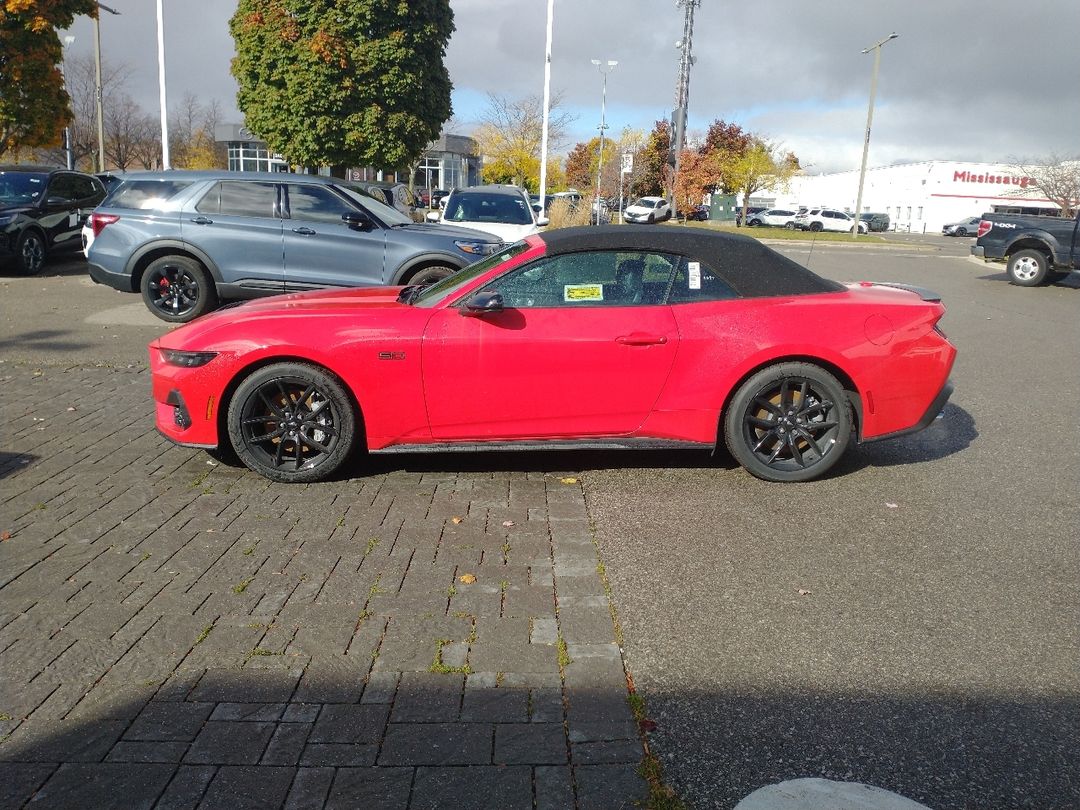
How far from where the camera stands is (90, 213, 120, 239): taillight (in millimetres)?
10469

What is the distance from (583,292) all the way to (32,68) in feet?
71.2

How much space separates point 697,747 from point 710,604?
1.06 m

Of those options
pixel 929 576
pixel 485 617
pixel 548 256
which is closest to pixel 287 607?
pixel 485 617

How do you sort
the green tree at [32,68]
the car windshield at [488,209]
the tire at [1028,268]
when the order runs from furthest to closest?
1. the green tree at [32,68]
2. the tire at [1028,268]
3. the car windshield at [488,209]

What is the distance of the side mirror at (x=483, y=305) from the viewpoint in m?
5.00

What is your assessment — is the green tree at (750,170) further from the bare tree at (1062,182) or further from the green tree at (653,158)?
the bare tree at (1062,182)

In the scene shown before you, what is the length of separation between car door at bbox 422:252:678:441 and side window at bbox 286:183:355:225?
5837 mm

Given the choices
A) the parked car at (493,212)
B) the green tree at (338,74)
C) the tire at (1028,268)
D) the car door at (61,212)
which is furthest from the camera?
the green tree at (338,74)

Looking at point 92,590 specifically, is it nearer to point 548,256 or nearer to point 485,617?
point 485,617

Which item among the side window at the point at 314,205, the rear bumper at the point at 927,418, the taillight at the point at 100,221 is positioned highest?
the side window at the point at 314,205

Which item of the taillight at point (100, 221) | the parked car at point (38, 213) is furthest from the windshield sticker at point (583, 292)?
the parked car at point (38, 213)

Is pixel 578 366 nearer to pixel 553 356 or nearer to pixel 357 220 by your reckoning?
pixel 553 356

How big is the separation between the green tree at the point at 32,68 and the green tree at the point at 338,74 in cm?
395

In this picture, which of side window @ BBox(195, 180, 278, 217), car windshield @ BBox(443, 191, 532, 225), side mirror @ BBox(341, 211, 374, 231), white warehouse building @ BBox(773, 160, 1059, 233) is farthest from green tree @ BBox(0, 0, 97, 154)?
white warehouse building @ BBox(773, 160, 1059, 233)
